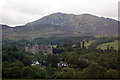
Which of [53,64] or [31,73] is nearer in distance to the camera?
[31,73]

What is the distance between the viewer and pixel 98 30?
643 feet

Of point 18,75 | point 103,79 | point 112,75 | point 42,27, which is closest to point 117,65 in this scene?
point 112,75

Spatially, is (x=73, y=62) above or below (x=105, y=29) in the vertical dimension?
below

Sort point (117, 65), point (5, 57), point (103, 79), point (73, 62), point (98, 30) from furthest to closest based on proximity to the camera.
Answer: point (98, 30)
point (73, 62)
point (5, 57)
point (117, 65)
point (103, 79)

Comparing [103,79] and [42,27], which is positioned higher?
[42,27]

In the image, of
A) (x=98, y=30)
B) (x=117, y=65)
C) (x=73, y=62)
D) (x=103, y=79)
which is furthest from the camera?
(x=98, y=30)

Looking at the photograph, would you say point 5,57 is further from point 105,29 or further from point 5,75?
point 105,29

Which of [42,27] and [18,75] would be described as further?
[42,27]

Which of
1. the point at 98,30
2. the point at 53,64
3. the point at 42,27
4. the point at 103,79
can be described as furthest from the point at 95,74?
the point at 98,30

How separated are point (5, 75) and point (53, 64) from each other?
11835 mm

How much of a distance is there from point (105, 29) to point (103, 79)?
192 metres

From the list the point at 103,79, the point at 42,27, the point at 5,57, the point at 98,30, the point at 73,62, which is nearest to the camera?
the point at 103,79

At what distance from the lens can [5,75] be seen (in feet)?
42.6

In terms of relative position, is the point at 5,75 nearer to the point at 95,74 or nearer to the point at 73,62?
the point at 95,74
